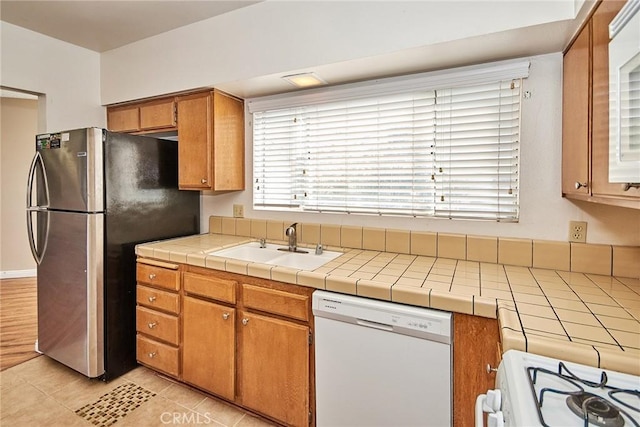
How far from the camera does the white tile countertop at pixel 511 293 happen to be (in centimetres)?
91

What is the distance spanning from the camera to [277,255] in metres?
2.23

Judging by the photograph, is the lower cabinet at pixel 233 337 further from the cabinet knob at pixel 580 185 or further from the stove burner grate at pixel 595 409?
the cabinet knob at pixel 580 185

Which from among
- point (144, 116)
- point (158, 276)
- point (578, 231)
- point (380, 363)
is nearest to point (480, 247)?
point (578, 231)

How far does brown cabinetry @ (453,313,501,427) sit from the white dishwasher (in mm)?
33

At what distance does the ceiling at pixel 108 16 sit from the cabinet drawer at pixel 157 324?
1997 millimetres

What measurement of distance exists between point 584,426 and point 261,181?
7.31ft

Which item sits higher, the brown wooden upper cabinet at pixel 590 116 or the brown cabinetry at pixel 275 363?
the brown wooden upper cabinet at pixel 590 116

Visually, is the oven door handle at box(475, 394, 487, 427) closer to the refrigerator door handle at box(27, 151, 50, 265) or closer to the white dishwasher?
the white dishwasher

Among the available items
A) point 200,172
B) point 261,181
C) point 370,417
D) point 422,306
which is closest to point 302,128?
point 261,181

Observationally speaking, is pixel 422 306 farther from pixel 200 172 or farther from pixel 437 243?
pixel 200 172

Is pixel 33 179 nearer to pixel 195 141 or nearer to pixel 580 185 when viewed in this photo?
pixel 195 141

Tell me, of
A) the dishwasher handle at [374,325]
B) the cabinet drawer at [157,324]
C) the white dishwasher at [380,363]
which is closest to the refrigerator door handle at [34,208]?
the cabinet drawer at [157,324]

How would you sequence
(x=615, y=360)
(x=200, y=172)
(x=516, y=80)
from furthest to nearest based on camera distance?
1. (x=200, y=172)
2. (x=516, y=80)
3. (x=615, y=360)

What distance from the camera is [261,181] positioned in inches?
99.0
